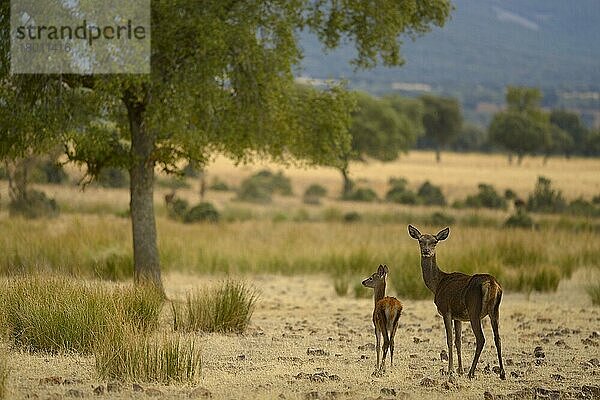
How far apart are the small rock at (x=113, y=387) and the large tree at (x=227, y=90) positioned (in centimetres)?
543

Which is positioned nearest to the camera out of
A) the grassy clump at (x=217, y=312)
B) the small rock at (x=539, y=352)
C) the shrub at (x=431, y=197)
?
the small rock at (x=539, y=352)

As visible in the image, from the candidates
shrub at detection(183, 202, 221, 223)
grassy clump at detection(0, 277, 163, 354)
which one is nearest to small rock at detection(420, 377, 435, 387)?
grassy clump at detection(0, 277, 163, 354)

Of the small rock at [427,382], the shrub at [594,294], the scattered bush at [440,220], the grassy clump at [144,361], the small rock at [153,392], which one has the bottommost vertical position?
the shrub at [594,294]

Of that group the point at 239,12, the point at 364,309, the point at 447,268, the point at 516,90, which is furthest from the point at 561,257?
the point at 516,90

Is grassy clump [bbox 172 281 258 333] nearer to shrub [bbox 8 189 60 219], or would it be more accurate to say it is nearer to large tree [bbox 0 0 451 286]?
large tree [bbox 0 0 451 286]

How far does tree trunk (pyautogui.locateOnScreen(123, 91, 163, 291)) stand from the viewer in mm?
16969

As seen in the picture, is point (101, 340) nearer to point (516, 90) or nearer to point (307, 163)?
point (307, 163)

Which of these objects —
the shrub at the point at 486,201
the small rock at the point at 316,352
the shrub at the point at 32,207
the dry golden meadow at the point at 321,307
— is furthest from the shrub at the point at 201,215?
the shrub at the point at 486,201

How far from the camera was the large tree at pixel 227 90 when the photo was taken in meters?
15.3

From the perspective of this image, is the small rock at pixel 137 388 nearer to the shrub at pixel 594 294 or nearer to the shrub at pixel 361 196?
the shrub at pixel 594 294

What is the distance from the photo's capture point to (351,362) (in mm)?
11656

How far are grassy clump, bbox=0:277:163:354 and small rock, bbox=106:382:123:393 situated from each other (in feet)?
4.41

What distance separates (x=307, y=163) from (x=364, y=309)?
265 centimetres

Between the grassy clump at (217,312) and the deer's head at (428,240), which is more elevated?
Answer: the deer's head at (428,240)
